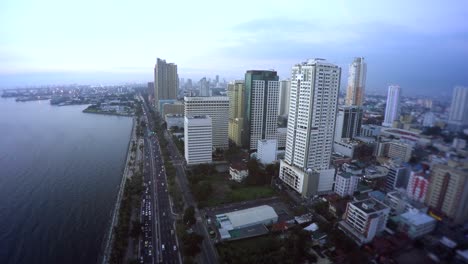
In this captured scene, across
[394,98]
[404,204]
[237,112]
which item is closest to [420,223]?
[404,204]

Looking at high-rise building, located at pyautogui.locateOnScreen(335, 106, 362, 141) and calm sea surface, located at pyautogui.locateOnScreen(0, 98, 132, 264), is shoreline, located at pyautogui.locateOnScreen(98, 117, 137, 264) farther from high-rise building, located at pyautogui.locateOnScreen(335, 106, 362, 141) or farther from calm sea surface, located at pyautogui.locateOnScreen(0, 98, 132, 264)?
high-rise building, located at pyautogui.locateOnScreen(335, 106, 362, 141)

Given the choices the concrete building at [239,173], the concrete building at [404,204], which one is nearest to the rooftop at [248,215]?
the concrete building at [239,173]

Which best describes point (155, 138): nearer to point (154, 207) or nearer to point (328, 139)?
point (154, 207)

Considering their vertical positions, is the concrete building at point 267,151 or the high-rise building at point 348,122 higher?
the high-rise building at point 348,122

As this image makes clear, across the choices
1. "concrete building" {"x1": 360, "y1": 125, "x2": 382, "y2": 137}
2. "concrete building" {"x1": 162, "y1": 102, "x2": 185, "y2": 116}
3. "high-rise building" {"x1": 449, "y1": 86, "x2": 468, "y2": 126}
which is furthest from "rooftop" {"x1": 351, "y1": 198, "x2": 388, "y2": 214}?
"concrete building" {"x1": 162, "y1": 102, "x2": 185, "y2": 116}

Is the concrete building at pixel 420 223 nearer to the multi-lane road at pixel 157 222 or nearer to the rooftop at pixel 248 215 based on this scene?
the rooftop at pixel 248 215
